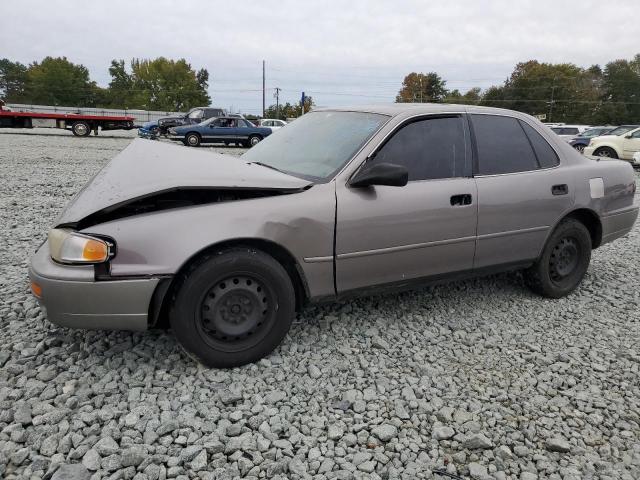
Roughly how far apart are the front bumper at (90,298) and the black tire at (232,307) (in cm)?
18

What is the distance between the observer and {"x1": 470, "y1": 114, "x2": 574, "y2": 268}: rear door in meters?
3.37

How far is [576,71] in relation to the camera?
74.1 metres

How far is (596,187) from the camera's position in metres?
3.92

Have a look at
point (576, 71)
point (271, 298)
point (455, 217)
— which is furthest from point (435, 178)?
point (576, 71)

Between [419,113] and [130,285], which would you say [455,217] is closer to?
[419,113]

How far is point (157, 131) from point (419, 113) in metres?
22.3

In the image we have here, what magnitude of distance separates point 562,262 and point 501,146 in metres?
1.18

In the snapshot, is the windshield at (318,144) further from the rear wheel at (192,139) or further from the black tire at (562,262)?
the rear wheel at (192,139)

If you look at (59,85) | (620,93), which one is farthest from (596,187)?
(59,85)

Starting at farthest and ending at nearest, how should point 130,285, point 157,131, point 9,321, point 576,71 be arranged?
point 576,71 → point 157,131 → point 9,321 → point 130,285

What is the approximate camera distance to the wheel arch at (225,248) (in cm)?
243

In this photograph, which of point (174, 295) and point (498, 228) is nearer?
point (174, 295)

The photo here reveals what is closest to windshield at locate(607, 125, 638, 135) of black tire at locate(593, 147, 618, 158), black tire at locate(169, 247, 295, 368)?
black tire at locate(593, 147, 618, 158)

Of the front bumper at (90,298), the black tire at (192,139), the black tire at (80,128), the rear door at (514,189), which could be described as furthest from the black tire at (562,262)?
the black tire at (80,128)
